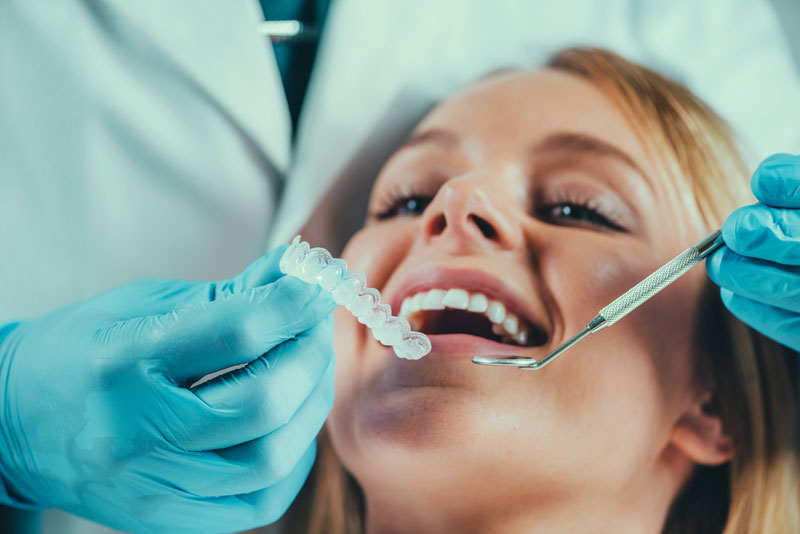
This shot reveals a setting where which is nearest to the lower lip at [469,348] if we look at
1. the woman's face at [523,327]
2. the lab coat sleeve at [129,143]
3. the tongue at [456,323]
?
the woman's face at [523,327]

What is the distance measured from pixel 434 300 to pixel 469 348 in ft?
0.27

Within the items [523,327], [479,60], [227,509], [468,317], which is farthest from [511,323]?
[479,60]

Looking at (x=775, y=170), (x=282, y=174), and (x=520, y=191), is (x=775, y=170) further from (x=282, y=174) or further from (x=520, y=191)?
(x=282, y=174)

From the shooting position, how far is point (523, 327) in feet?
3.39

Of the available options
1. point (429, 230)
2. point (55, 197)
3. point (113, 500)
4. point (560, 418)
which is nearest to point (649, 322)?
point (560, 418)

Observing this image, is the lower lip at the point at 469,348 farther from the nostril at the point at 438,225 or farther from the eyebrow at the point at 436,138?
the eyebrow at the point at 436,138

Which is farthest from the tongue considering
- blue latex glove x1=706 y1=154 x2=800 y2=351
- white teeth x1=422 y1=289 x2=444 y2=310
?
blue latex glove x1=706 y1=154 x2=800 y2=351

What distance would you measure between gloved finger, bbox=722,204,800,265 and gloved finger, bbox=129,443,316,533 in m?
0.69

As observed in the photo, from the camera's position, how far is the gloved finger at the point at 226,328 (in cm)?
86

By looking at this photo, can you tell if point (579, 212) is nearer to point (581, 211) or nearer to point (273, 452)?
point (581, 211)

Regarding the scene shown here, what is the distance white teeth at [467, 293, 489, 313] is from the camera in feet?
3.26

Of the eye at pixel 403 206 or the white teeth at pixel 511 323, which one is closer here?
the white teeth at pixel 511 323

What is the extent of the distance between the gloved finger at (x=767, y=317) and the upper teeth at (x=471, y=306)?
0.32 metres

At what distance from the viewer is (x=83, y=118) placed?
4.15ft
